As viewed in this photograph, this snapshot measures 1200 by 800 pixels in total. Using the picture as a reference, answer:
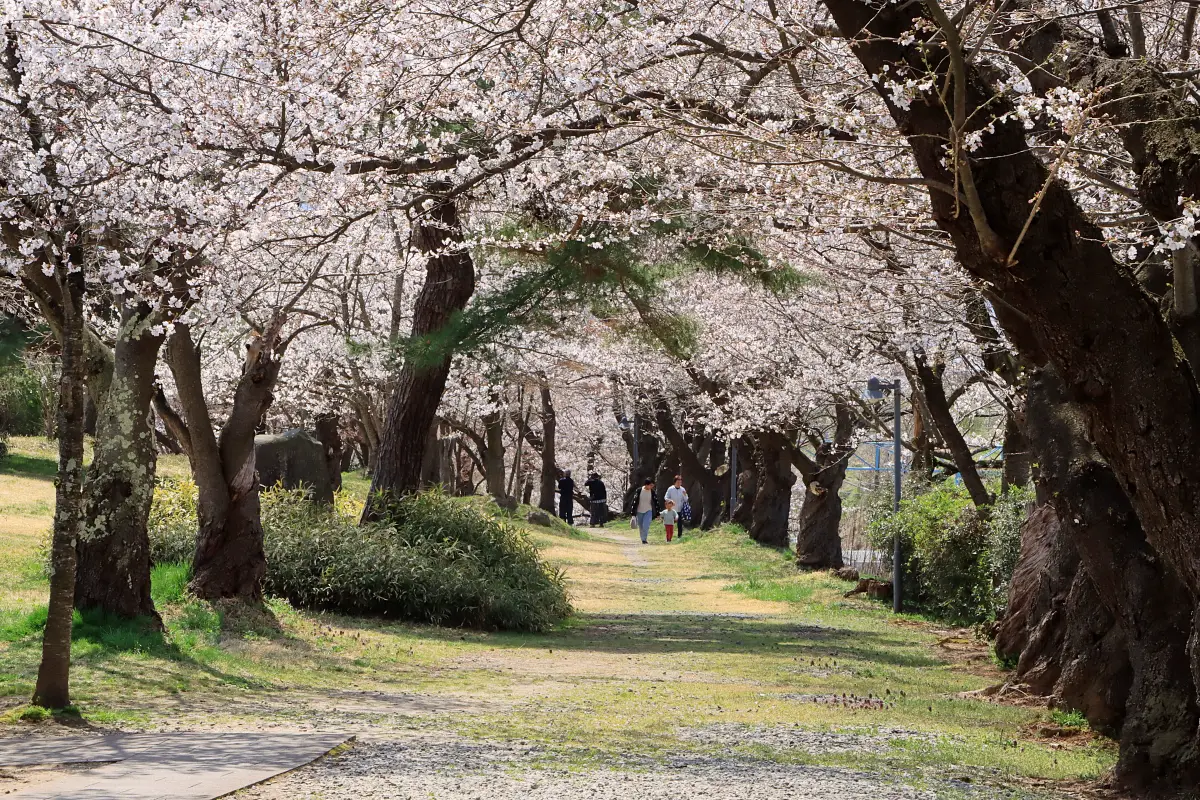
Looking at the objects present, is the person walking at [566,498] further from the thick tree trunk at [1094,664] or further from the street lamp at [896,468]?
the thick tree trunk at [1094,664]

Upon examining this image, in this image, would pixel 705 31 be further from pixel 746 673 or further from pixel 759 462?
pixel 759 462

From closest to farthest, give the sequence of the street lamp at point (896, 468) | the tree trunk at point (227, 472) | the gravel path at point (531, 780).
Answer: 1. the gravel path at point (531, 780)
2. the tree trunk at point (227, 472)
3. the street lamp at point (896, 468)

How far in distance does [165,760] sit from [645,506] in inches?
1008

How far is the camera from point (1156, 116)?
664cm

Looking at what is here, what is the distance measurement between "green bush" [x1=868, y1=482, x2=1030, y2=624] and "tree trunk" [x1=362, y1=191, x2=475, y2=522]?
6310 mm

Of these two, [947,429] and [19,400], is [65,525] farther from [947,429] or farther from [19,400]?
[19,400]

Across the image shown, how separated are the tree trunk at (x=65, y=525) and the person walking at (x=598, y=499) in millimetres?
34722

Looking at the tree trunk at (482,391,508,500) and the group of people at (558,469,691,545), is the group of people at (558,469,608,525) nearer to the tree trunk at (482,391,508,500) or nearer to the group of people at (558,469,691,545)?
the group of people at (558,469,691,545)

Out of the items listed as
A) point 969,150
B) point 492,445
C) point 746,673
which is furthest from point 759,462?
point 969,150

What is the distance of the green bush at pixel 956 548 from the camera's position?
12.3 m

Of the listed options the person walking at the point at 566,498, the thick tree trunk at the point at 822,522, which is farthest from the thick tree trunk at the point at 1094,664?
the person walking at the point at 566,498

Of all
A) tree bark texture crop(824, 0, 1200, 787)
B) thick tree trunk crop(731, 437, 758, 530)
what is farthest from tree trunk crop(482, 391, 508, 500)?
tree bark texture crop(824, 0, 1200, 787)

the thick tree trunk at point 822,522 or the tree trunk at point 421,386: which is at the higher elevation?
the tree trunk at point 421,386

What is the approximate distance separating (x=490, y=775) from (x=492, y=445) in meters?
25.2
